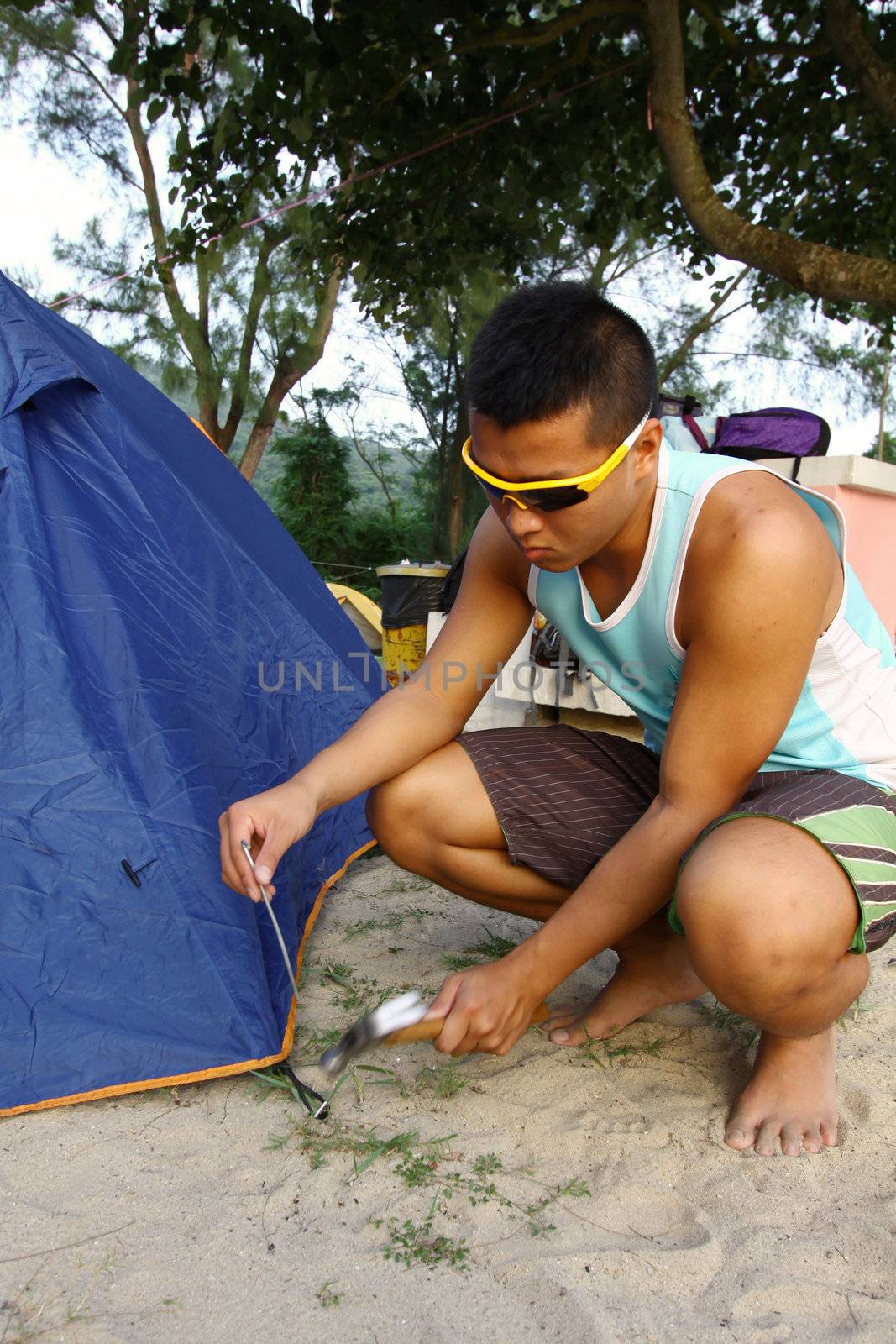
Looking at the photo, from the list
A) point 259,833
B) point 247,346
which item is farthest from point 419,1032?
point 247,346

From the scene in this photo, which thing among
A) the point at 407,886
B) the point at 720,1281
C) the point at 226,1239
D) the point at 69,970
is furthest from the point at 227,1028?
the point at 407,886

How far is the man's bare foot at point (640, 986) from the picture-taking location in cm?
166

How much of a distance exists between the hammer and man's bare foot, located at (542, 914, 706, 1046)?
1.55 ft

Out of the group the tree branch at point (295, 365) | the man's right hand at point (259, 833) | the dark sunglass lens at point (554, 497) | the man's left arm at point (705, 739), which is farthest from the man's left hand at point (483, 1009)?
the tree branch at point (295, 365)

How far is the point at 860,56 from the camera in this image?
12.2ft

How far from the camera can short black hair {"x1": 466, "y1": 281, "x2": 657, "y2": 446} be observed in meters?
1.20

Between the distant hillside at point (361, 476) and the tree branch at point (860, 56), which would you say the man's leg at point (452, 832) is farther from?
the distant hillside at point (361, 476)

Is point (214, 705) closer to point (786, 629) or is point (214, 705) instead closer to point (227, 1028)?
point (227, 1028)

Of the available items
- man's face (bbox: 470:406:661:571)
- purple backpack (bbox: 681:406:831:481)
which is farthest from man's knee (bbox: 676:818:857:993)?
purple backpack (bbox: 681:406:831:481)

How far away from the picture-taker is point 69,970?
148 cm

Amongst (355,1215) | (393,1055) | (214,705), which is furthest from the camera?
(214,705)

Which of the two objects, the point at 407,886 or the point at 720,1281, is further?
the point at 407,886

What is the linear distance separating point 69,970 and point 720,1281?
3.28 ft

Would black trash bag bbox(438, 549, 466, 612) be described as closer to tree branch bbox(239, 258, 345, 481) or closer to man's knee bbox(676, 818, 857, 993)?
man's knee bbox(676, 818, 857, 993)
